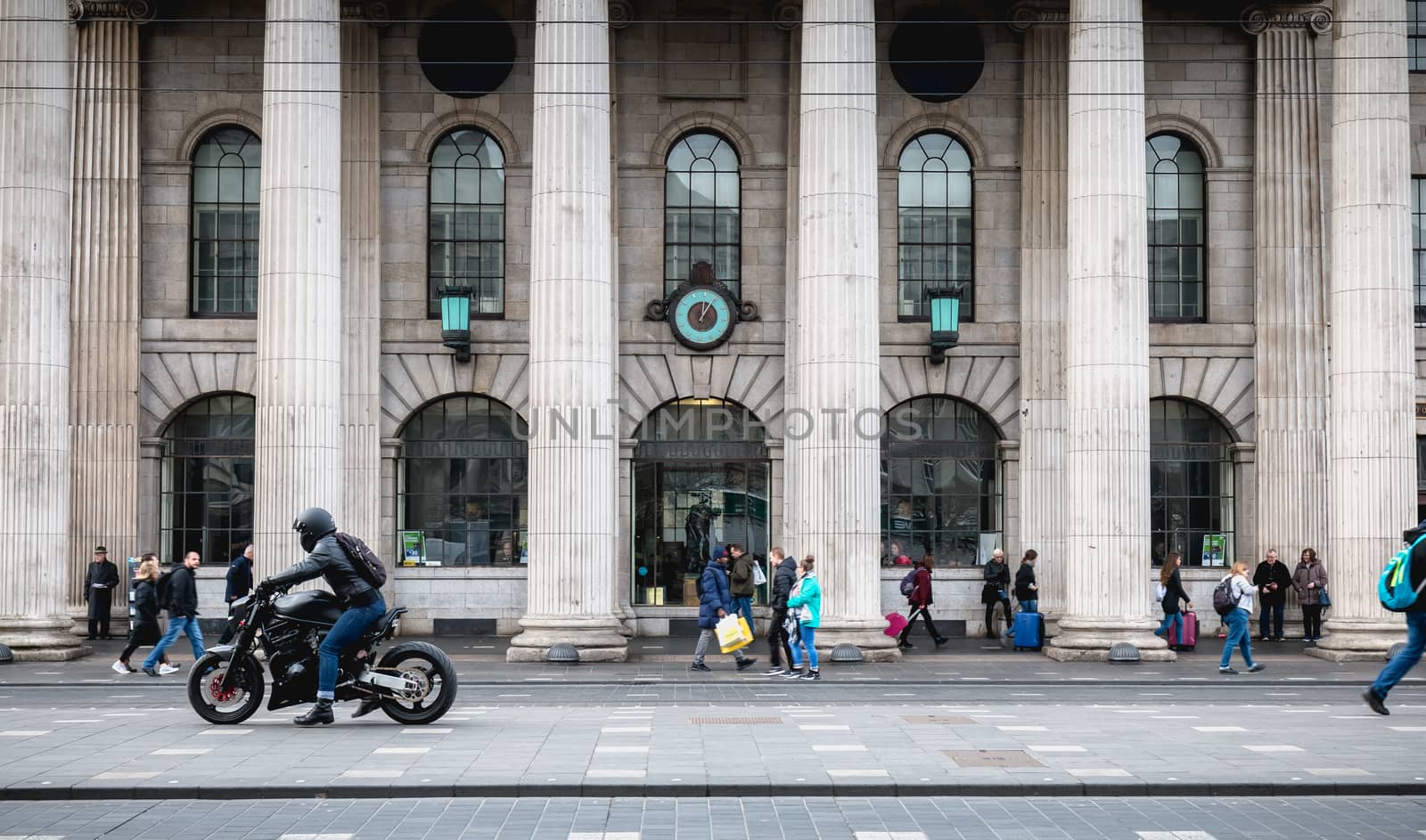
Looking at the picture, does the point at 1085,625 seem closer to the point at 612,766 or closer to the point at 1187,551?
→ the point at 1187,551

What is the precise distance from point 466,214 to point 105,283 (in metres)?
6.86

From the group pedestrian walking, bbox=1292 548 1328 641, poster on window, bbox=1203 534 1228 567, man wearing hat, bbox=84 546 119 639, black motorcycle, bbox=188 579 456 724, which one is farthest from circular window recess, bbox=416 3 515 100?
black motorcycle, bbox=188 579 456 724

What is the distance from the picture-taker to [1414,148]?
3253 centimetres

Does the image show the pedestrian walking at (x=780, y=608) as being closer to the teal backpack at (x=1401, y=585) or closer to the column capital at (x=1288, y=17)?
the teal backpack at (x=1401, y=585)

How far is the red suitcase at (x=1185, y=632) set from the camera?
29.2 metres

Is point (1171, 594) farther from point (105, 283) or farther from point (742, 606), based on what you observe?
point (105, 283)

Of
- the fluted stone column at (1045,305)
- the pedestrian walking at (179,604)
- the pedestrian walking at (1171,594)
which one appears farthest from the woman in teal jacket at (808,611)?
the pedestrian walking at (179,604)

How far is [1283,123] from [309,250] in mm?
18273

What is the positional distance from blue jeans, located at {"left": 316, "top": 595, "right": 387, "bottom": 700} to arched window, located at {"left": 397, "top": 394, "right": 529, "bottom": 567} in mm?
15953

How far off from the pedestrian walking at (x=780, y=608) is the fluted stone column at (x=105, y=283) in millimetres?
12999

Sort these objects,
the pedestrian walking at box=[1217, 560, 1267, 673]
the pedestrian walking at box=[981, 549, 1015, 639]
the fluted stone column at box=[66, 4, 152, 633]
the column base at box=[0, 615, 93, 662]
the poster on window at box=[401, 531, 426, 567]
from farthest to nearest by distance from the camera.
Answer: the poster on window at box=[401, 531, 426, 567] < the fluted stone column at box=[66, 4, 152, 633] < the pedestrian walking at box=[981, 549, 1015, 639] < the column base at box=[0, 615, 93, 662] < the pedestrian walking at box=[1217, 560, 1267, 673]

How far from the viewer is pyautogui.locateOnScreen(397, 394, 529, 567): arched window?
3209 centimetres

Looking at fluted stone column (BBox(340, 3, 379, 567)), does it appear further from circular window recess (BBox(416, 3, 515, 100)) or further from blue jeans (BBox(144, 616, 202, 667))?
blue jeans (BBox(144, 616, 202, 667))

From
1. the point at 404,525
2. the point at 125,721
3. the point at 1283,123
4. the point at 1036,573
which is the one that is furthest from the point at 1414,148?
the point at 125,721
